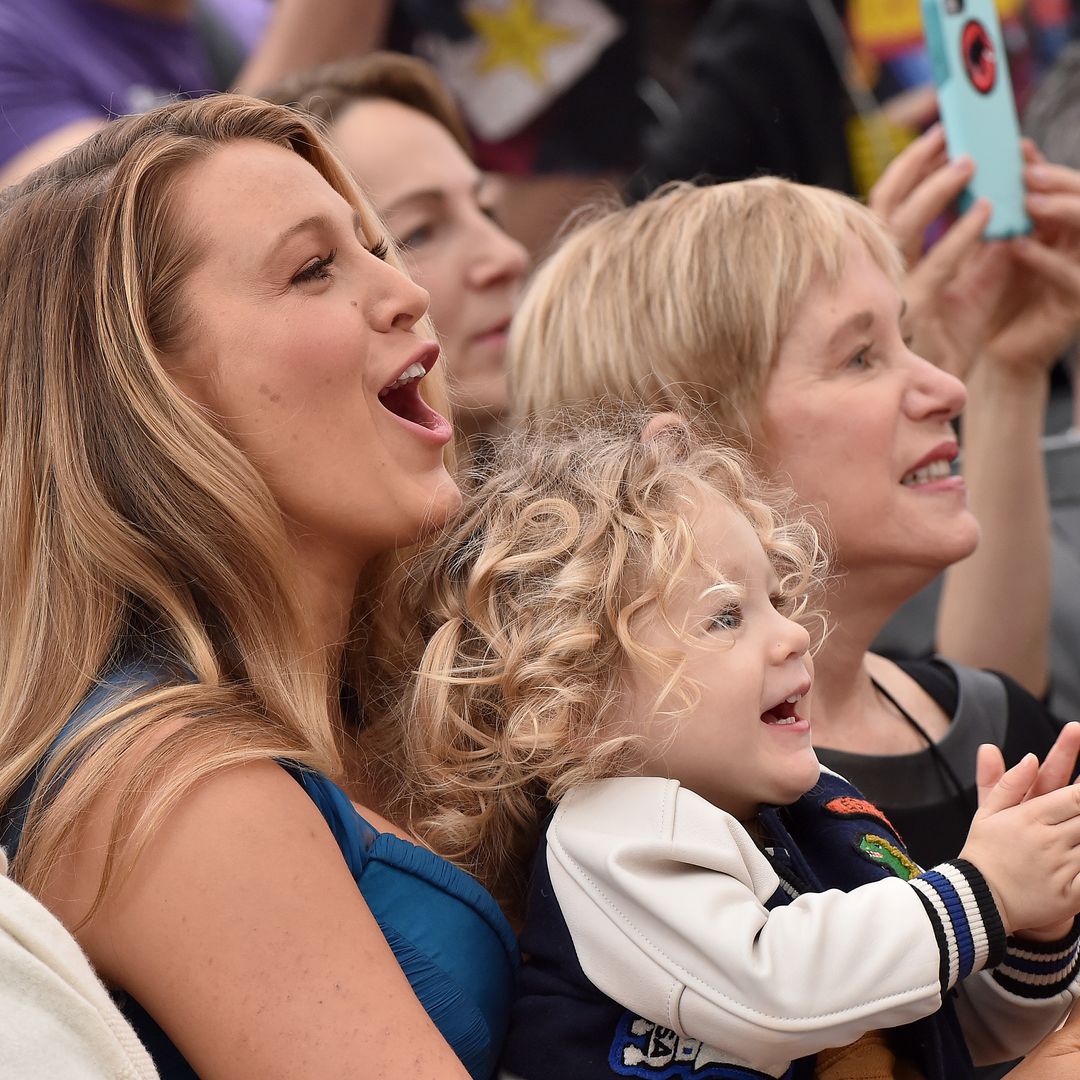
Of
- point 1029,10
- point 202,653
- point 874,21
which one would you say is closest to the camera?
point 202,653

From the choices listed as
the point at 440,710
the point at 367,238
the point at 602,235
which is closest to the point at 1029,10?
the point at 602,235

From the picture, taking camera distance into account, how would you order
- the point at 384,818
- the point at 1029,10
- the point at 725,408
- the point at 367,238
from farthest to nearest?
the point at 1029,10 < the point at 725,408 < the point at 367,238 < the point at 384,818

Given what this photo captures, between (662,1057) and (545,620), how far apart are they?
34 centimetres

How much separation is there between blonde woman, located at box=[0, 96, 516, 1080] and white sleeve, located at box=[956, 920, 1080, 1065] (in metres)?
0.39

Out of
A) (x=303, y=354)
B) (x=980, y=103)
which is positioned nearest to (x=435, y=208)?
(x=980, y=103)

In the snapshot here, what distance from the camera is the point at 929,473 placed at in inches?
60.1

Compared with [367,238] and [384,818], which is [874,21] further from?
[384,818]

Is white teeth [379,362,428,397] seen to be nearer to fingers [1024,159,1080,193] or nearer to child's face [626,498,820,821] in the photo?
child's face [626,498,820,821]

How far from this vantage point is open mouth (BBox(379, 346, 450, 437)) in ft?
4.25

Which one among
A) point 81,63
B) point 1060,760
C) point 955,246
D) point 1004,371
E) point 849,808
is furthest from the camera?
point 81,63

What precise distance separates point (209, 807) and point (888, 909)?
47 centimetres

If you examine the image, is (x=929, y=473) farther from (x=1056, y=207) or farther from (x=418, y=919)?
(x=418, y=919)

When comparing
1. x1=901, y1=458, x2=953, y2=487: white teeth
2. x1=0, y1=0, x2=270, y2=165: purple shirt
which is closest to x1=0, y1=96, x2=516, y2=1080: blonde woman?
x1=901, y1=458, x2=953, y2=487: white teeth

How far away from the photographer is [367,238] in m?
1.40
